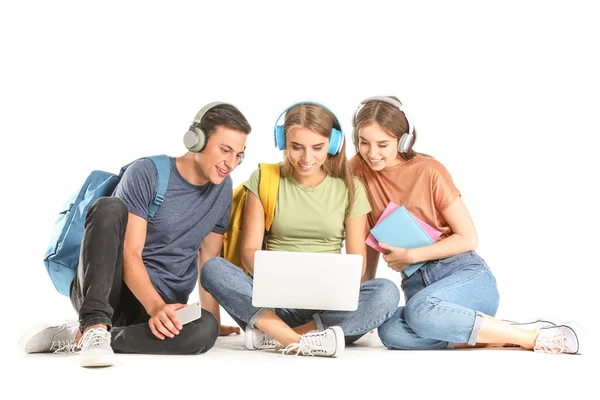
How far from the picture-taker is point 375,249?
12.0 ft

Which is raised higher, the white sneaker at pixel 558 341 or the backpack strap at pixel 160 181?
the backpack strap at pixel 160 181

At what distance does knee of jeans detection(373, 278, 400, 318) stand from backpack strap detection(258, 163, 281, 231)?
556 mm

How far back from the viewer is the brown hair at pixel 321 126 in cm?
341

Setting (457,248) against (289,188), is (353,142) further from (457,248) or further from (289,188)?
(457,248)

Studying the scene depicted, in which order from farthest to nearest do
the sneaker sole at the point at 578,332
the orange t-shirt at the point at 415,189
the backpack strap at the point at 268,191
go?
the orange t-shirt at the point at 415,189 → the backpack strap at the point at 268,191 → the sneaker sole at the point at 578,332

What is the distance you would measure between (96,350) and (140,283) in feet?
1.55

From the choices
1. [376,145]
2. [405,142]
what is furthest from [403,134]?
[376,145]

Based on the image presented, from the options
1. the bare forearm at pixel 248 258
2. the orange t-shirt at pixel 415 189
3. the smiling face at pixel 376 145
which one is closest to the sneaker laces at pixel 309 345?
the bare forearm at pixel 248 258

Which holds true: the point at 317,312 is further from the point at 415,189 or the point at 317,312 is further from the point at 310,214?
the point at 415,189

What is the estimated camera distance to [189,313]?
2.96 metres

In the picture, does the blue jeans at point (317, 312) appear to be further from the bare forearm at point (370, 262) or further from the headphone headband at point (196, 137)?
the headphone headband at point (196, 137)

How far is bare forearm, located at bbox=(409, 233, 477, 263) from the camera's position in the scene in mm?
3516

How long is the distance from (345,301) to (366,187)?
743 mm

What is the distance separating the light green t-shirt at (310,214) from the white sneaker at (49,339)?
3.10 feet
